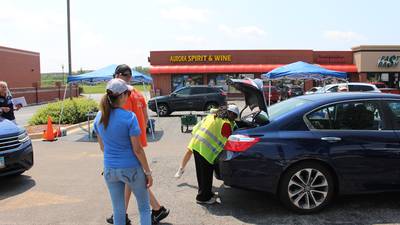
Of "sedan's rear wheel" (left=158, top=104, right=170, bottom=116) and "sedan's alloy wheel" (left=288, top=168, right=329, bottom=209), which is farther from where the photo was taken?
"sedan's rear wheel" (left=158, top=104, right=170, bottom=116)

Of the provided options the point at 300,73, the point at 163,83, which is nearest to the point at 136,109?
the point at 300,73

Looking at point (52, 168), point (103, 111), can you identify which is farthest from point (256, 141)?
point (52, 168)

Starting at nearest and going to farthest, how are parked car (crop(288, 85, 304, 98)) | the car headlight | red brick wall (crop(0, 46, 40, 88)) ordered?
the car headlight, parked car (crop(288, 85, 304, 98)), red brick wall (crop(0, 46, 40, 88))

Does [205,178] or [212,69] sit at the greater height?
[212,69]

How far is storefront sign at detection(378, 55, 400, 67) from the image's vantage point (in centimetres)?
3894

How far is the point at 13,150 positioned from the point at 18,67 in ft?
137

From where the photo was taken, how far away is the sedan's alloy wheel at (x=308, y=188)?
16.8 feet

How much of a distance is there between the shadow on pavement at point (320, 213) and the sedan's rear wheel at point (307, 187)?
13 centimetres

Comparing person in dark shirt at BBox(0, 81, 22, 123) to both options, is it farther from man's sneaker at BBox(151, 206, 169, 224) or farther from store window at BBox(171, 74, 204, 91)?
store window at BBox(171, 74, 204, 91)

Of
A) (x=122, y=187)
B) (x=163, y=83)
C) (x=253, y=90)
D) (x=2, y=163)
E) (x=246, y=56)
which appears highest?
(x=246, y=56)

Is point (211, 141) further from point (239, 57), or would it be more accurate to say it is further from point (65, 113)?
point (239, 57)

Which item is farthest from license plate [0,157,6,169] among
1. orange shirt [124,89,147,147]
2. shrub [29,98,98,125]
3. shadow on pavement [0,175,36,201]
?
shrub [29,98,98,125]

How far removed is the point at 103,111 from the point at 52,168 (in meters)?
5.30

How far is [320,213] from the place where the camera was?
17.1 ft
